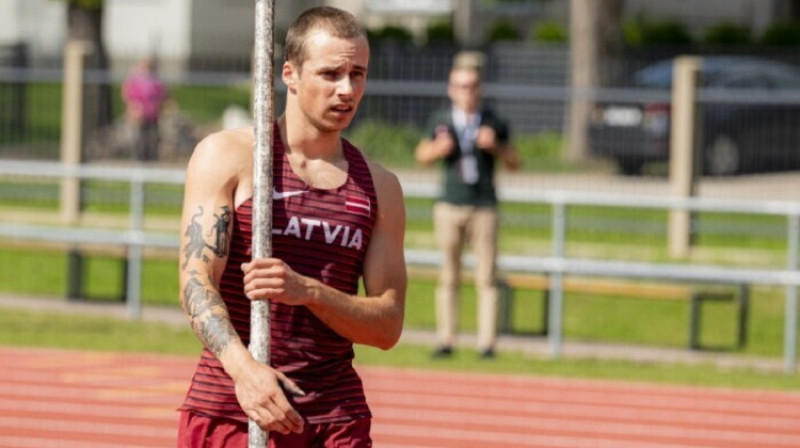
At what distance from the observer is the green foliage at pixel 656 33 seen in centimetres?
3788

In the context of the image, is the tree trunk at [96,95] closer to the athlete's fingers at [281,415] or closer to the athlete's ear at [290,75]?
the athlete's ear at [290,75]

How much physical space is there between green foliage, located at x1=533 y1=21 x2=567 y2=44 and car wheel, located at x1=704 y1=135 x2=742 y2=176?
58.3ft

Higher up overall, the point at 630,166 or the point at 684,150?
the point at 684,150

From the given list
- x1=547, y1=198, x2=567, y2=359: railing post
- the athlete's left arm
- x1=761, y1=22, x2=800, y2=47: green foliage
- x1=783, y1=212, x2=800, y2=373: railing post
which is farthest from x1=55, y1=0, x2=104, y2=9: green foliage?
the athlete's left arm

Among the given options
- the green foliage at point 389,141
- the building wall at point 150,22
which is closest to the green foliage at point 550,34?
the building wall at point 150,22

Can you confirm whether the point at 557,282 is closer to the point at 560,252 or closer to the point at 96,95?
the point at 560,252

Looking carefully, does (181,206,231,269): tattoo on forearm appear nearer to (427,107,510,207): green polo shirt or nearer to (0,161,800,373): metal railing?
(427,107,510,207): green polo shirt

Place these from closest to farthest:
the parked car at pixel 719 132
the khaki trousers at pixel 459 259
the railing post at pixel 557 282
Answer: the khaki trousers at pixel 459 259
the railing post at pixel 557 282
the parked car at pixel 719 132

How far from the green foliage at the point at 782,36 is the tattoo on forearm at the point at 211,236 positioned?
108 ft

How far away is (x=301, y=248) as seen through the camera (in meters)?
4.82

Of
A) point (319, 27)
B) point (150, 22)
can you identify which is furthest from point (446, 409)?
point (150, 22)

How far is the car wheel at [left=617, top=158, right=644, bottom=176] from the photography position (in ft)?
63.1

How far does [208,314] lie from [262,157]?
0.46m

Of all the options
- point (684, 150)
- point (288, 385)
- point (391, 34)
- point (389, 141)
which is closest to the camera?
point (288, 385)
